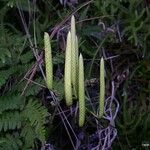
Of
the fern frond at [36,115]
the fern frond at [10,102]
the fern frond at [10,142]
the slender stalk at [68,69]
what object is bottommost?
the fern frond at [10,142]

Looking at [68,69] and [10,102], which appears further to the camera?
[10,102]

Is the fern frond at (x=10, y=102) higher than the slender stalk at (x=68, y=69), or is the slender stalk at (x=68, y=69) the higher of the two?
the slender stalk at (x=68, y=69)

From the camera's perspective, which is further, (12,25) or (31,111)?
(12,25)

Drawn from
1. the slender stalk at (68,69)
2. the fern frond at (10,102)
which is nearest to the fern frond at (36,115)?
the fern frond at (10,102)

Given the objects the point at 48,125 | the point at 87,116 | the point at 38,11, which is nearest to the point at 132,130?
the point at 87,116

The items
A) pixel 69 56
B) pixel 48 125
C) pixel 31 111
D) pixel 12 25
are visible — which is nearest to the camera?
pixel 69 56

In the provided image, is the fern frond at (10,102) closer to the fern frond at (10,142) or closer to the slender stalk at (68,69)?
the fern frond at (10,142)

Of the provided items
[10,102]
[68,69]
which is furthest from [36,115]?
[68,69]

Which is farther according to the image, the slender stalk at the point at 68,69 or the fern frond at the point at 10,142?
the fern frond at the point at 10,142

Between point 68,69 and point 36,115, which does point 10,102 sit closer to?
point 36,115

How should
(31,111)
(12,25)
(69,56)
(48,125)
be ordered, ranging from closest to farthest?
(69,56), (31,111), (48,125), (12,25)

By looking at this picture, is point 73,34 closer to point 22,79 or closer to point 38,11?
point 22,79
